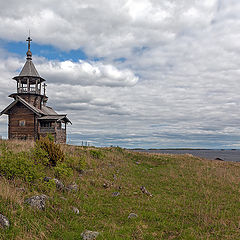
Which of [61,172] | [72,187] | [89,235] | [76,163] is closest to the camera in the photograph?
[89,235]

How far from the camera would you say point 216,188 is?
15242 mm

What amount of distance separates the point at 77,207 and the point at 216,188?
33.3ft

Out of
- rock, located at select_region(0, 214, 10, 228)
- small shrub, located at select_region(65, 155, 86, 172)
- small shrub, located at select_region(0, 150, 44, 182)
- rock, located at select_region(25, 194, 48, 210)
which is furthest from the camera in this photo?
small shrub, located at select_region(65, 155, 86, 172)

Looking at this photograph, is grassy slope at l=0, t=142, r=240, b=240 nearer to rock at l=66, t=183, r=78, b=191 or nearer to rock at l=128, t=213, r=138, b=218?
rock at l=128, t=213, r=138, b=218

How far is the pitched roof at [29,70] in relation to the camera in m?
37.9

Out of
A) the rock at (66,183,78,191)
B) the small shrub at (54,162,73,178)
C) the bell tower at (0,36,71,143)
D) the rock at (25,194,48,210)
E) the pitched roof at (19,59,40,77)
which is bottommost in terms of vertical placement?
the rock at (66,183,78,191)

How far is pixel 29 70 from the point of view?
3844 cm

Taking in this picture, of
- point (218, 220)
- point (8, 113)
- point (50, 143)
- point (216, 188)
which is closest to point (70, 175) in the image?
point (50, 143)

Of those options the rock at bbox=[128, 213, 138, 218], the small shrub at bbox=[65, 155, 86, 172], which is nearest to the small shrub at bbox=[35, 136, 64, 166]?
the small shrub at bbox=[65, 155, 86, 172]

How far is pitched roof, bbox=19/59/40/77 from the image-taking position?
124 ft

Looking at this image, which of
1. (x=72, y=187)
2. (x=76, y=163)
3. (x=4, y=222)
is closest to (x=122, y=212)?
(x=72, y=187)

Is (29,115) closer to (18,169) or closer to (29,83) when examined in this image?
(29,83)

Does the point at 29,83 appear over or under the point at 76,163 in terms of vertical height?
over

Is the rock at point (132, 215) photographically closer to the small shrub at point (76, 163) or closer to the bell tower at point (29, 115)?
the small shrub at point (76, 163)
